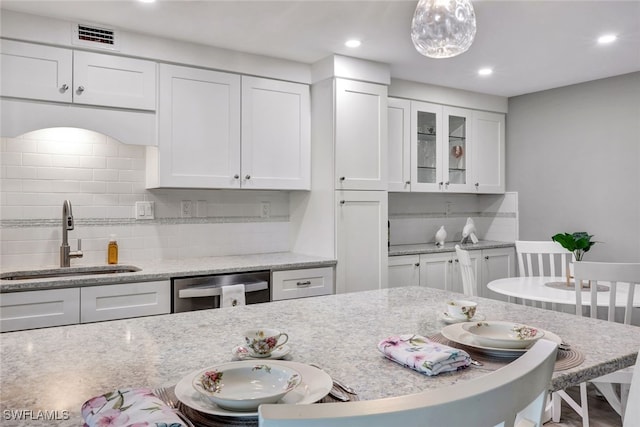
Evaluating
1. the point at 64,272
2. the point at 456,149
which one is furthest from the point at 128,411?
the point at 456,149

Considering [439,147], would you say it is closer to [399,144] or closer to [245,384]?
[399,144]

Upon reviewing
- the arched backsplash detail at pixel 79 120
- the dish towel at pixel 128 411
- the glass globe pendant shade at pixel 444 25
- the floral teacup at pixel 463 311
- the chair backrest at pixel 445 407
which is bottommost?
the dish towel at pixel 128 411

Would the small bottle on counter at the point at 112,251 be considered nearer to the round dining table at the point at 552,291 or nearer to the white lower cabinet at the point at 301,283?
the white lower cabinet at the point at 301,283

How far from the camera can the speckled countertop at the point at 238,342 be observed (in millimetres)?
983

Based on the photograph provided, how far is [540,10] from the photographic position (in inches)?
104

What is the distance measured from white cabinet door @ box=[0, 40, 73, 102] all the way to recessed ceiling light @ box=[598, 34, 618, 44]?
3231 millimetres

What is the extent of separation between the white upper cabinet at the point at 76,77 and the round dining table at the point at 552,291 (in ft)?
8.02

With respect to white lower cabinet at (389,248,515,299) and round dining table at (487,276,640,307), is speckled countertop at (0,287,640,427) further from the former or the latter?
white lower cabinet at (389,248,515,299)

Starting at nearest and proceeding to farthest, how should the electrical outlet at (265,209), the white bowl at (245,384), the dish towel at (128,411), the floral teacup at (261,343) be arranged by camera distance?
1. the dish towel at (128,411)
2. the white bowl at (245,384)
3. the floral teacup at (261,343)
4. the electrical outlet at (265,209)

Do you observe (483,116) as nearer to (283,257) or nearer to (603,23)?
(603,23)

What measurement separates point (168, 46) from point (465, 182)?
289 centimetres

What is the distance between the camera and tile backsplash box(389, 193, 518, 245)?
4.52 metres

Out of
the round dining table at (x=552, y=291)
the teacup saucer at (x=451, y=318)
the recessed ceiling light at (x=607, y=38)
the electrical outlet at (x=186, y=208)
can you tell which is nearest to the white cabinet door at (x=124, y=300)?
the electrical outlet at (x=186, y=208)

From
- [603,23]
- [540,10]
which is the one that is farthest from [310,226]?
[603,23]
